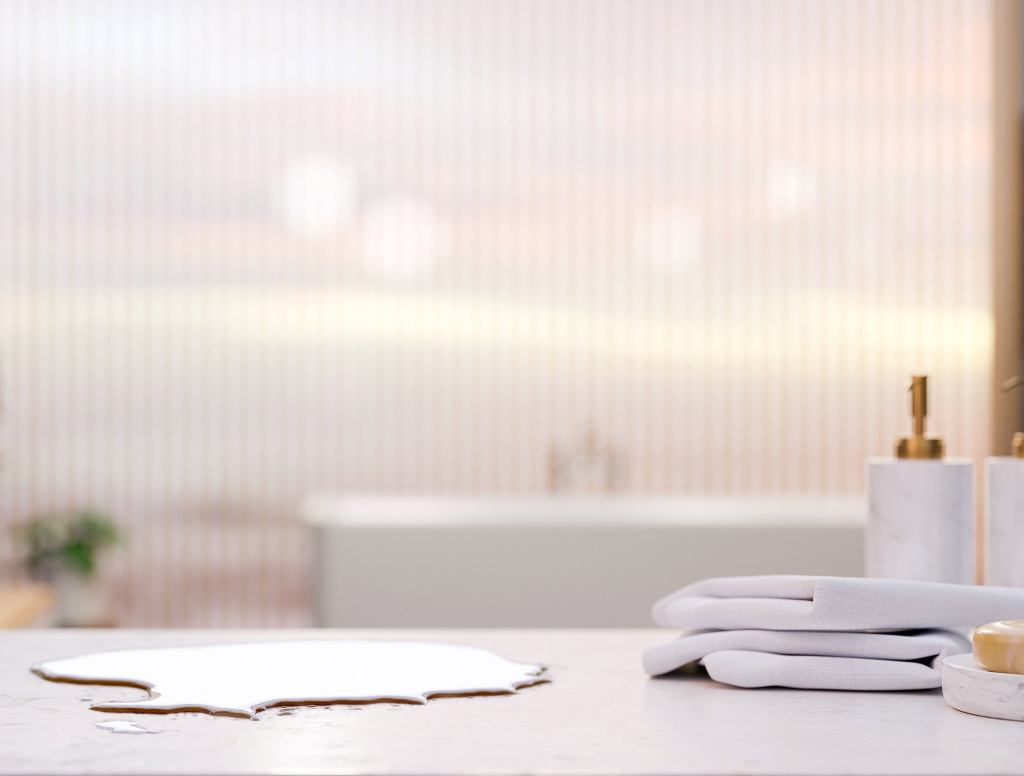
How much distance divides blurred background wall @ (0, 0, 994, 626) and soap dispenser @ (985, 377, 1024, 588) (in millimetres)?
3086

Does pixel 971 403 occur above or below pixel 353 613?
above

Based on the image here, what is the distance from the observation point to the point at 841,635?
0.95 meters

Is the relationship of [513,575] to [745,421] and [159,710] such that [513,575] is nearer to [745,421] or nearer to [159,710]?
[745,421]

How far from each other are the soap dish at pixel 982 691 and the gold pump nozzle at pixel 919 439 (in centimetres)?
30

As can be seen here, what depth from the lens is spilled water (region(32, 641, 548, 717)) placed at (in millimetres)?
881

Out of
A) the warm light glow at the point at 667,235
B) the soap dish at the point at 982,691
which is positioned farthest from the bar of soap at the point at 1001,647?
the warm light glow at the point at 667,235

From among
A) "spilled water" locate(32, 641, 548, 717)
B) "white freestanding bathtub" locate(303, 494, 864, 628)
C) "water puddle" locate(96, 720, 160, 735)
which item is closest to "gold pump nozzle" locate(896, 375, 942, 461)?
"spilled water" locate(32, 641, 548, 717)

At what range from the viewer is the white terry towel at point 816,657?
3.05 ft

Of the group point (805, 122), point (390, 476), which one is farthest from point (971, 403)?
point (390, 476)

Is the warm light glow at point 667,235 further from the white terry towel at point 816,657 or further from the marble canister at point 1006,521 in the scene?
the white terry towel at point 816,657

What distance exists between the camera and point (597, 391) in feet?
14.0

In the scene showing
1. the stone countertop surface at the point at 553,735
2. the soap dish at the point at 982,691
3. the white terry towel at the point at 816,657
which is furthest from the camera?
the white terry towel at the point at 816,657

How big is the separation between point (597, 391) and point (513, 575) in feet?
4.33

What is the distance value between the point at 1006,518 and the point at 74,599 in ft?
11.5
